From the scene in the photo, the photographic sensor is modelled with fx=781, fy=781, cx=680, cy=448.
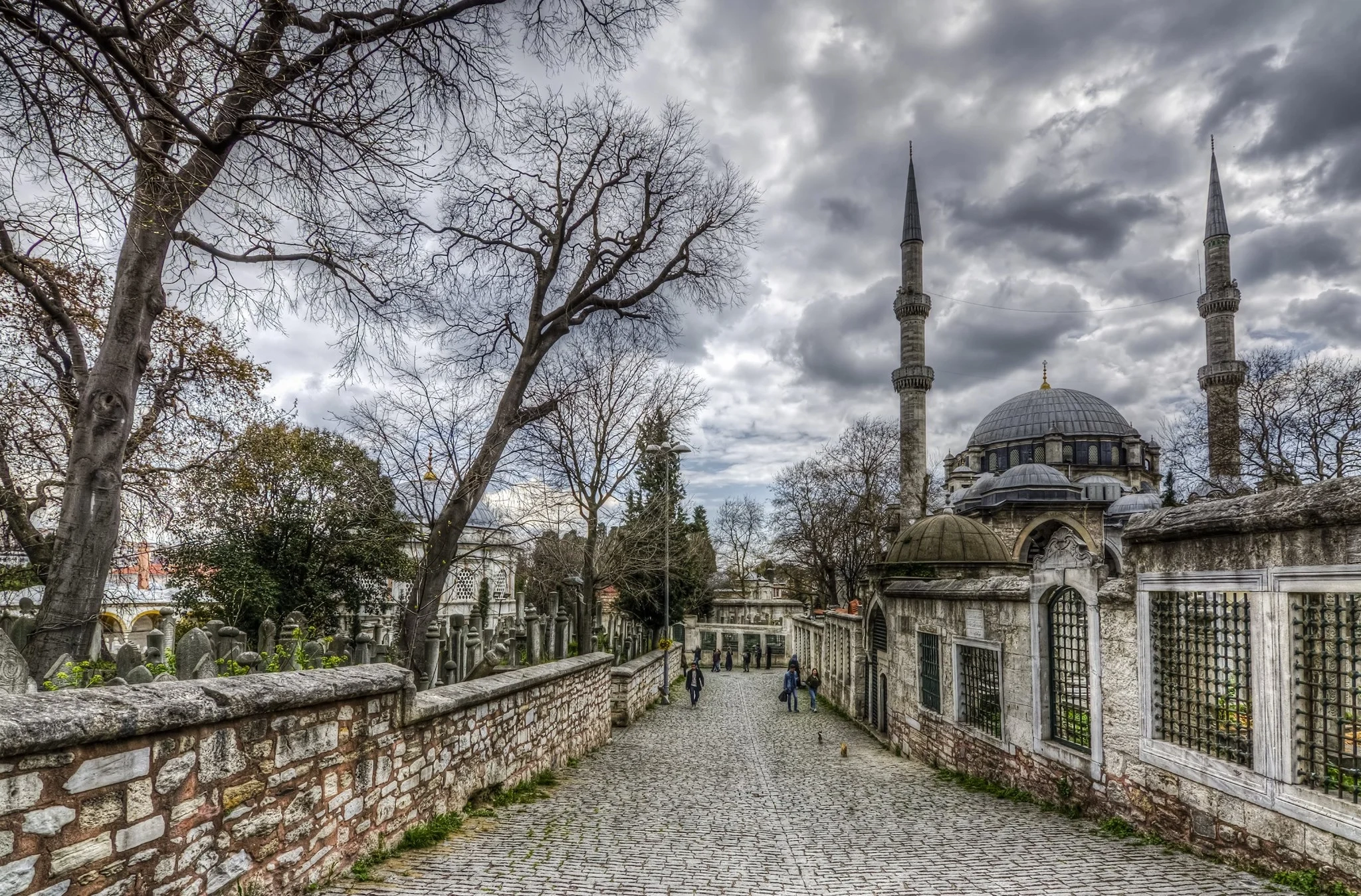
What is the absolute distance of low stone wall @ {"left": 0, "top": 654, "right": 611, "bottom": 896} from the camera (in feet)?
9.04

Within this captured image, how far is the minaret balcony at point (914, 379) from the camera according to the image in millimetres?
35344

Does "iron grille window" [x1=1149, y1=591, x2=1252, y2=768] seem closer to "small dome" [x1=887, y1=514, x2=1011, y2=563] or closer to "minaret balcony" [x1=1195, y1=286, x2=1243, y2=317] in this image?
"small dome" [x1=887, y1=514, x2=1011, y2=563]

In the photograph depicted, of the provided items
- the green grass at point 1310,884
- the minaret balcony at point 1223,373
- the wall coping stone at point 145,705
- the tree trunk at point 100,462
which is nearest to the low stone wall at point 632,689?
the tree trunk at point 100,462

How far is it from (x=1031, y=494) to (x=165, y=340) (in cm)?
2967

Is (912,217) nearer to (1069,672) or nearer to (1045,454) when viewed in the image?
(1045,454)

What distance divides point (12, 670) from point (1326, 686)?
7285mm

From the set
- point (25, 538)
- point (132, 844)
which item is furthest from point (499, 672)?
point (132, 844)

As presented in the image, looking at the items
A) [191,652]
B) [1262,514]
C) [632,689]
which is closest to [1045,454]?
[632,689]

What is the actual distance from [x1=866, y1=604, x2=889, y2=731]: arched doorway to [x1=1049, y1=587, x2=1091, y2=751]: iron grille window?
7.44m

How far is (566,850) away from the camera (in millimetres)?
5867

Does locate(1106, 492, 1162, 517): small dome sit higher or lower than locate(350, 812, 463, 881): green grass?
higher

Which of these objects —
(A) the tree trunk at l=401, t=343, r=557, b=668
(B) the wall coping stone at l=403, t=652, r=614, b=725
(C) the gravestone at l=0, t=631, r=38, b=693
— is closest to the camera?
(C) the gravestone at l=0, t=631, r=38, b=693

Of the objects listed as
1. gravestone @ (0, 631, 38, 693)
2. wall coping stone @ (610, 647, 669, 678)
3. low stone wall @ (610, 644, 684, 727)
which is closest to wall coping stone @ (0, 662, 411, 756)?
gravestone @ (0, 631, 38, 693)

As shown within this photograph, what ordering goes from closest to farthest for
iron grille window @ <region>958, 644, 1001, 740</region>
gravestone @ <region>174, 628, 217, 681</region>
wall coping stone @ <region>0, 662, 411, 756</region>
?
wall coping stone @ <region>0, 662, 411, 756</region>, gravestone @ <region>174, 628, 217, 681</region>, iron grille window @ <region>958, 644, 1001, 740</region>
